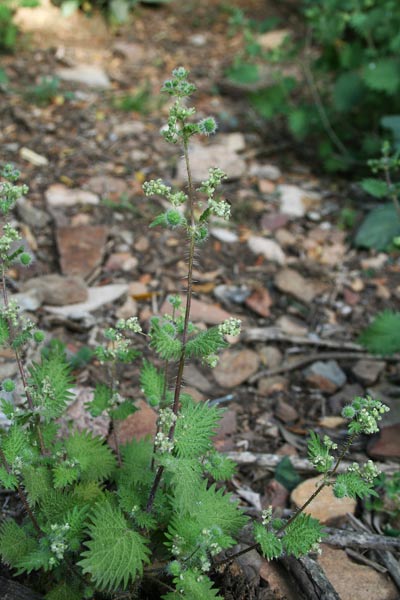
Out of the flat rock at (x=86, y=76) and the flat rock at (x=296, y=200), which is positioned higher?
the flat rock at (x=86, y=76)

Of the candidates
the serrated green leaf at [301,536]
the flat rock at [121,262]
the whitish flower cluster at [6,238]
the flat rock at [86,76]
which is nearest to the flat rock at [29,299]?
the flat rock at [121,262]

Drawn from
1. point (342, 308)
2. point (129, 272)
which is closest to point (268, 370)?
point (342, 308)

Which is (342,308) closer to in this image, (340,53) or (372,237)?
(372,237)

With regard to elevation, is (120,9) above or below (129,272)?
above

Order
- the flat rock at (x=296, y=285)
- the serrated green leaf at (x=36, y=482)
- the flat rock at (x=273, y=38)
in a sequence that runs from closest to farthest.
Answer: the serrated green leaf at (x=36, y=482) < the flat rock at (x=296, y=285) < the flat rock at (x=273, y=38)

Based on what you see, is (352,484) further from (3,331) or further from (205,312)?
(205,312)

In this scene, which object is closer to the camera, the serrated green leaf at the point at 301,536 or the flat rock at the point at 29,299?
the serrated green leaf at the point at 301,536

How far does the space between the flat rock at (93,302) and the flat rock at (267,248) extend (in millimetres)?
837

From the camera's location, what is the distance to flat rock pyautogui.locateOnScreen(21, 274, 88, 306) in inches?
123

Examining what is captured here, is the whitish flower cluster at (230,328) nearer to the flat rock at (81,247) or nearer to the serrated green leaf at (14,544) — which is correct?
the serrated green leaf at (14,544)

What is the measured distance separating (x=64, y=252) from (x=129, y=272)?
349 mm

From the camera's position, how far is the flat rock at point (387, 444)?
2633 mm

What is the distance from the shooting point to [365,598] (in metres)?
2.10

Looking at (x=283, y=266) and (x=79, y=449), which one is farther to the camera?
(x=283, y=266)
